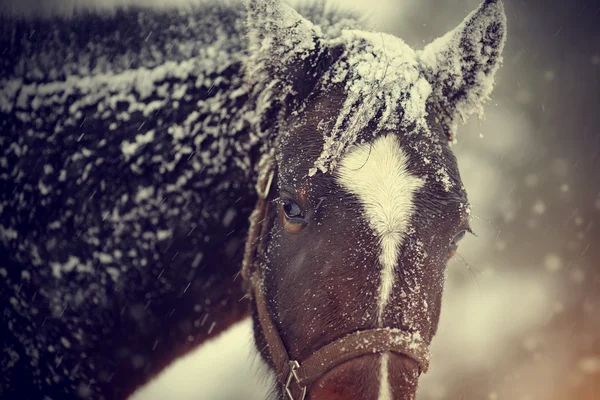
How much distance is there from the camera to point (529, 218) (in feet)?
9.92

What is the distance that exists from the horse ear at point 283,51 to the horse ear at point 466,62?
349 millimetres

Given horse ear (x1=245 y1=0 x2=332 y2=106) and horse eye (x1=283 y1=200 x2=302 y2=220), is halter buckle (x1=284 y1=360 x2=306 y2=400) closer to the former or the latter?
horse eye (x1=283 y1=200 x2=302 y2=220)

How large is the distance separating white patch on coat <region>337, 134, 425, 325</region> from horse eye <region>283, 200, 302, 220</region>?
0.15 meters

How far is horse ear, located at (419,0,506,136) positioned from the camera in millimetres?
1085

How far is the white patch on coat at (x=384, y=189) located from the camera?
2.66 ft

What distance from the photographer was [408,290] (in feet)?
2.72

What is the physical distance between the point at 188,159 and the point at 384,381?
0.81m

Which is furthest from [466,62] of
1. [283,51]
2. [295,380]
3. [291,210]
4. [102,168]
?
[102,168]

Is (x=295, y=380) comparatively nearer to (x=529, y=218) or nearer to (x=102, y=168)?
(x=102, y=168)

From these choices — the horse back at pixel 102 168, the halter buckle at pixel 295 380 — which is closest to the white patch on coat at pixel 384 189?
the halter buckle at pixel 295 380

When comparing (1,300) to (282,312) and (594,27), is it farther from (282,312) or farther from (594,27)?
(594,27)

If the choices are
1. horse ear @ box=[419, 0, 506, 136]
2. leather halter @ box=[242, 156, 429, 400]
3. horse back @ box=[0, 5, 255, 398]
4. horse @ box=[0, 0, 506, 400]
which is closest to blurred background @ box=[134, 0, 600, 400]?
horse ear @ box=[419, 0, 506, 136]

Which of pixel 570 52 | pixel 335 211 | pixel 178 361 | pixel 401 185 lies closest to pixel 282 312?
pixel 335 211

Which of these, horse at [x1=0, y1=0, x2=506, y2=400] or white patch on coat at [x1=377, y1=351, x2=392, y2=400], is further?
horse at [x1=0, y1=0, x2=506, y2=400]
